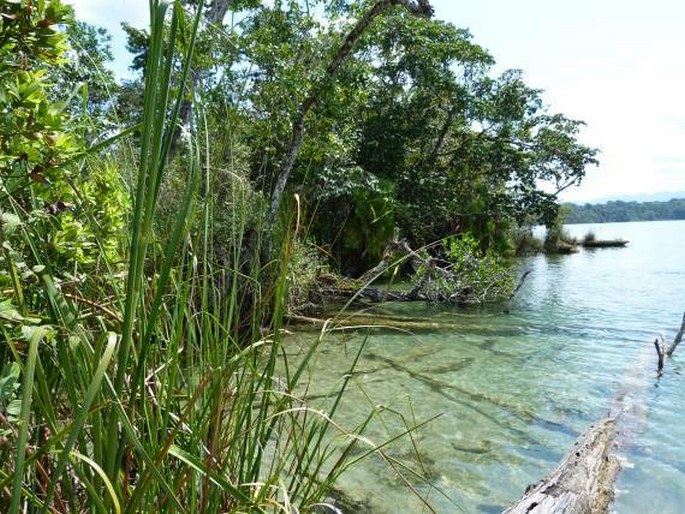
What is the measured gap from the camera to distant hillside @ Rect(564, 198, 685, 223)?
111762mm

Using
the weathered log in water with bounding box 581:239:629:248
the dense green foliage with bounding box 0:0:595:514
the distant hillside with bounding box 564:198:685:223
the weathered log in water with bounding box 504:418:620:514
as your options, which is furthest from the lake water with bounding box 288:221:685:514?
the distant hillside with bounding box 564:198:685:223

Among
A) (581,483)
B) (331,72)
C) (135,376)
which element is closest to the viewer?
(135,376)

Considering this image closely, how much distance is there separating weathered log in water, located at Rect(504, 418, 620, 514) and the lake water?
293mm

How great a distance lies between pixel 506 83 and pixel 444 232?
18.1 feet

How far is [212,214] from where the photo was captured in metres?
1.39

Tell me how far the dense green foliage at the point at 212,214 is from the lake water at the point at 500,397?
0.43 m

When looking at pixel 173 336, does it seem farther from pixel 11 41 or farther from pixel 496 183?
Result: pixel 496 183

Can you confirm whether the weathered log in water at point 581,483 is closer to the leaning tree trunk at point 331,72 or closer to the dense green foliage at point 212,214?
the dense green foliage at point 212,214

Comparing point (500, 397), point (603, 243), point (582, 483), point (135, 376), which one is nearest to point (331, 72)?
point (500, 397)

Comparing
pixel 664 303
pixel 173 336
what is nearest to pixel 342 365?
pixel 173 336

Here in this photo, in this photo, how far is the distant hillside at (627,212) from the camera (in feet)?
367

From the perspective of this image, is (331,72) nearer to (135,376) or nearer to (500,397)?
(500,397)

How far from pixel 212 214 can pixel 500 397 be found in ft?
16.1

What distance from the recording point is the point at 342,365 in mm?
6574
